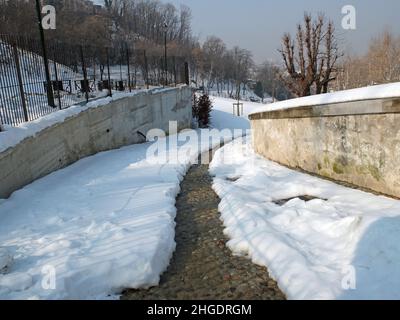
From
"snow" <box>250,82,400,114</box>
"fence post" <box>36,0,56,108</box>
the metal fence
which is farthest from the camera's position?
"fence post" <box>36,0,56,108</box>

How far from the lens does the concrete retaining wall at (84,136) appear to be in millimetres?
6660

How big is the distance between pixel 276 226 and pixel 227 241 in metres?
0.69

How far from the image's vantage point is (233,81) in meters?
88.3

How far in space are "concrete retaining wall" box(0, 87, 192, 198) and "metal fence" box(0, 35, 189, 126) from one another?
66 centimetres

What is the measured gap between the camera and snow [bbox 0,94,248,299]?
3.57m

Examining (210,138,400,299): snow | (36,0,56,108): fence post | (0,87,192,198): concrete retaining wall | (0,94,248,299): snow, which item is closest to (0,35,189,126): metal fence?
(36,0,56,108): fence post

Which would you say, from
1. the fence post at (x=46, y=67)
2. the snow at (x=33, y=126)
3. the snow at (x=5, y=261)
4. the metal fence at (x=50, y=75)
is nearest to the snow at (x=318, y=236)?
the snow at (x=5, y=261)

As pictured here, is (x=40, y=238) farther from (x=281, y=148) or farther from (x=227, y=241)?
(x=281, y=148)

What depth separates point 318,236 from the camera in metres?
4.29

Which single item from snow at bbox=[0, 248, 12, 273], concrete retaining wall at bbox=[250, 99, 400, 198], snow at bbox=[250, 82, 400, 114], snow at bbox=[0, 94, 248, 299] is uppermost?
snow at bbox=[250, 82, 400, 114]

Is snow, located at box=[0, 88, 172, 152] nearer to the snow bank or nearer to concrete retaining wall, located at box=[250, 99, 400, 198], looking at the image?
the snow bank

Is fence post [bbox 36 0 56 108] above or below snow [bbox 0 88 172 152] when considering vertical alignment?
above

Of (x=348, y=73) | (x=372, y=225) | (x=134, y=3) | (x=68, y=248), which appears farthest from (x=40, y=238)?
(x=134, y=3)

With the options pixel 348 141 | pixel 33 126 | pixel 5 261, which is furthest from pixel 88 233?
pixel 348 141
